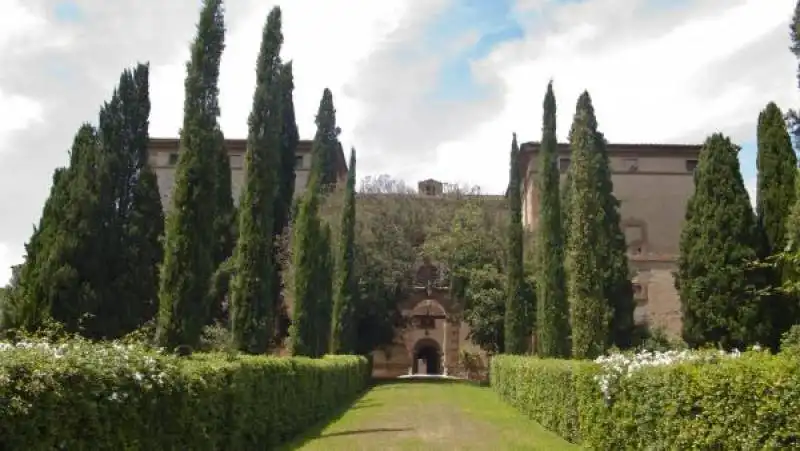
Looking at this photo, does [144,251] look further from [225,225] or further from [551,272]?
→ [551,272]

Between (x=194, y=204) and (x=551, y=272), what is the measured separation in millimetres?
12456

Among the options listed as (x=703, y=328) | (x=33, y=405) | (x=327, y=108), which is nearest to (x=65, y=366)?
(x=33, y=405)

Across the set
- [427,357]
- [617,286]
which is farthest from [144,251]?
[427,357]

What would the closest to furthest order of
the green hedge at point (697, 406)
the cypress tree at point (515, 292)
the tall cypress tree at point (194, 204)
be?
1. the green hedge at point (697, 406)
2. the tall cypress tree at point (194, 204)
3. the cypress tree at point (515, 292)

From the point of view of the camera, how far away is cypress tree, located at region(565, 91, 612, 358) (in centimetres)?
1753

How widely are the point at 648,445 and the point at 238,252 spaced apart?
1186 cm

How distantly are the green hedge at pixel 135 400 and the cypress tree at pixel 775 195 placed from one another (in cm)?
1843

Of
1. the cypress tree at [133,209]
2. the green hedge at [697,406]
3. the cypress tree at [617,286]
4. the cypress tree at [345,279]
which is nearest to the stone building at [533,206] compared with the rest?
the cypress tree at [345,279]

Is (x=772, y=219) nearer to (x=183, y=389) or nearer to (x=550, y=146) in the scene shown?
(x=550, y=146)

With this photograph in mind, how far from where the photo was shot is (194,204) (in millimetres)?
14148

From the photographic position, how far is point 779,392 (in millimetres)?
5957

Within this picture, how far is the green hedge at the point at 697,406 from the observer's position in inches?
235

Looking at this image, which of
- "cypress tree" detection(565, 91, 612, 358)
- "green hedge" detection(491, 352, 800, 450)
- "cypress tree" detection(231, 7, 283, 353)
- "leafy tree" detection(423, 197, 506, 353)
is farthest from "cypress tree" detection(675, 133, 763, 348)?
"cypress tree" detection(231, 7, 283, 353)

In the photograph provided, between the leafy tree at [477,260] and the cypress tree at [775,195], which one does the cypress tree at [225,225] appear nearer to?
the leafy tree at [477,260]
